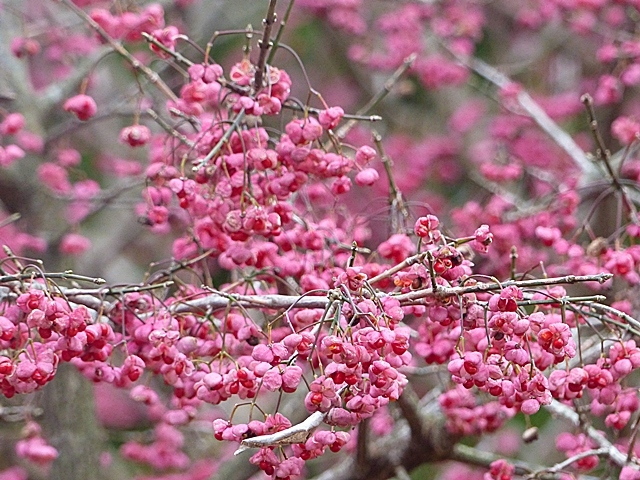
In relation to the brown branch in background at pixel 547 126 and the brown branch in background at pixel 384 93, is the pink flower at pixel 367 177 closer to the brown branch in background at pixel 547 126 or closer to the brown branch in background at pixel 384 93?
the brown branch in background at pixel 384 93

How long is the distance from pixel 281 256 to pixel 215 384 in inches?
26.3

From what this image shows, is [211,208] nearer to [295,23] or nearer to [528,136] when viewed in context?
[528,136]

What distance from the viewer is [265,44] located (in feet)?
7.09

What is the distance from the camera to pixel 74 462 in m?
3.65

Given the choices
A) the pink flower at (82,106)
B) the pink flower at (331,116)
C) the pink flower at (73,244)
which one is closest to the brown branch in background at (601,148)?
the pink flower at (331,116)

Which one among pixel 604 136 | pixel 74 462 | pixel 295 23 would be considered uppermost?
pixel 295 23

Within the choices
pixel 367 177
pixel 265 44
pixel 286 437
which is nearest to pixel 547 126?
pixel 367 177

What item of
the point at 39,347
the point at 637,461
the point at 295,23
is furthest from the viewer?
the point at 295,23

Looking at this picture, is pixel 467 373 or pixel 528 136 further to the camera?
pixel 528 136

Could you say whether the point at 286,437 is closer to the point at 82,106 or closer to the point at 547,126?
the point at 82,106

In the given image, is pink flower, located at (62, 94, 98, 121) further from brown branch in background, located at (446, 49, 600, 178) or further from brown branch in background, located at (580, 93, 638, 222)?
brown branch in background, located at (446, 49, 600, 178)

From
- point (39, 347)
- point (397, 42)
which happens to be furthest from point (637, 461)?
point (397, 42)

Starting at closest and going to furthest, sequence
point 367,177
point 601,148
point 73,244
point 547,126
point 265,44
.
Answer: point 265,44, point 367,177, point 601,148, point 73,244, point 547,126

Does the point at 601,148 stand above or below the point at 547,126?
above
